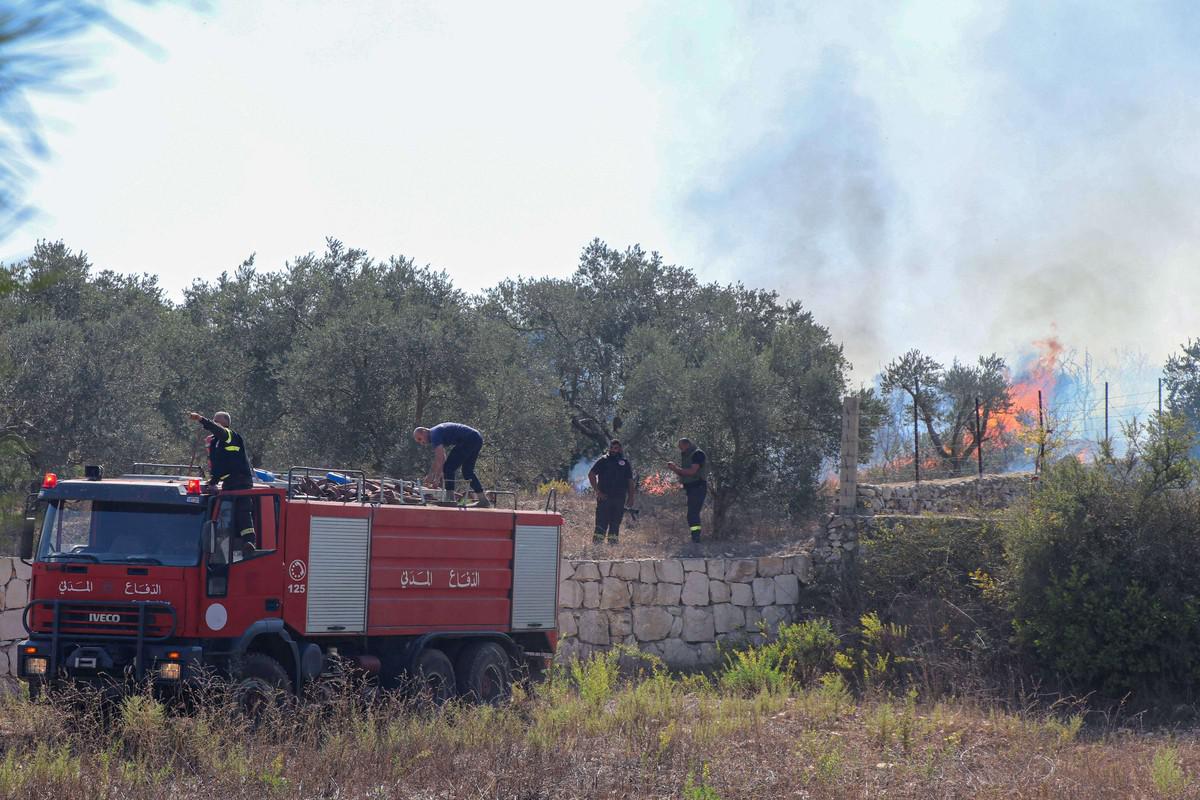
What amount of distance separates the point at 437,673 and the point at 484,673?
0.80 metres

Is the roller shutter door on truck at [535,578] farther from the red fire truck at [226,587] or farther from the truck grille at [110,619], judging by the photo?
the truck grille at [110,619]

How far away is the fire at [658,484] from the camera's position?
27.6 meters

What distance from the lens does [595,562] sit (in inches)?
695

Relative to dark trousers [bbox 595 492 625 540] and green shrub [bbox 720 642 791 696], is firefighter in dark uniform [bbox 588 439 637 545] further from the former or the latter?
green shrub [bbox 720 642 791 696]

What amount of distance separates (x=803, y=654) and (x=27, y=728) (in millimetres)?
10548

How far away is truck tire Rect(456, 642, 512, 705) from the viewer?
12.9m

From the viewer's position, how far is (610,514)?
66.3 feet

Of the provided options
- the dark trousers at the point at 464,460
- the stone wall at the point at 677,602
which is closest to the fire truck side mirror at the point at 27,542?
the dark trousers at the point at 464,460

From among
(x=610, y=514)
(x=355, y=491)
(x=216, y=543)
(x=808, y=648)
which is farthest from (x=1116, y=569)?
(x=216, y=543)

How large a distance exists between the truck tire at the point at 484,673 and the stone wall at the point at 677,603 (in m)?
3.80

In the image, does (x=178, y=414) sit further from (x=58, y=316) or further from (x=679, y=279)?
(x=679, y=279)

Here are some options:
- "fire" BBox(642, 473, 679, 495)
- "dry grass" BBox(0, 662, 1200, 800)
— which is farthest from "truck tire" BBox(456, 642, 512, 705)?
"fire" BBox(642, 473, 679, 495)

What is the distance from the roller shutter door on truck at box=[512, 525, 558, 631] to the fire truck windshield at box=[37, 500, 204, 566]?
413 centimetres

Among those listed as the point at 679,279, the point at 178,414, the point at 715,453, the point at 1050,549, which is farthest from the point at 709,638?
the point at 679,279
